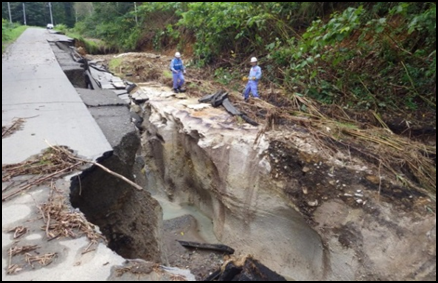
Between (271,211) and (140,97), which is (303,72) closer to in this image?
(271,211)

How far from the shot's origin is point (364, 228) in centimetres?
448

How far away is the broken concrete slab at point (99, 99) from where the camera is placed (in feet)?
18.7

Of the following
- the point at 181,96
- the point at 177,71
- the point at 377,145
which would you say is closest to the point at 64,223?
the point at 377,145

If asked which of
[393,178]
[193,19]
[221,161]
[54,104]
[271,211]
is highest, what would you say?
[193,19]

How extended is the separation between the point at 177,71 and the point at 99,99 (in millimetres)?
3831

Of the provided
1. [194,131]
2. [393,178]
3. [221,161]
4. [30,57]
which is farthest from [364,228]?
[30,57]

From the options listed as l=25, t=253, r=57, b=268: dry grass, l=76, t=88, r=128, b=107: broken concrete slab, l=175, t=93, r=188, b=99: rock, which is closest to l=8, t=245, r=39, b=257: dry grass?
l=25, t=253, r=57, b=268: dry grass

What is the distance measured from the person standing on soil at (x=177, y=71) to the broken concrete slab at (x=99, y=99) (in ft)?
10.7

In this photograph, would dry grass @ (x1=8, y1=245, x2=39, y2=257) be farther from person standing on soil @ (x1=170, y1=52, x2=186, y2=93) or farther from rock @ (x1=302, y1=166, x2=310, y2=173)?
person standing on soil @ (x1=170, y1=52, x2=186, y2=93)

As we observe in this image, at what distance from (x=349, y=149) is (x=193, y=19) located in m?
10.1

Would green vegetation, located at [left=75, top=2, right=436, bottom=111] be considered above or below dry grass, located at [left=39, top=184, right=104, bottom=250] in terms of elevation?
above

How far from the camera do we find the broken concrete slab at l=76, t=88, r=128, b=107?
5.69m

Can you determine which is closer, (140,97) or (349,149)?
(349,149)

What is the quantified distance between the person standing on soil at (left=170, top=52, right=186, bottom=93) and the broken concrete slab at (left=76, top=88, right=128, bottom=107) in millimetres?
3247
